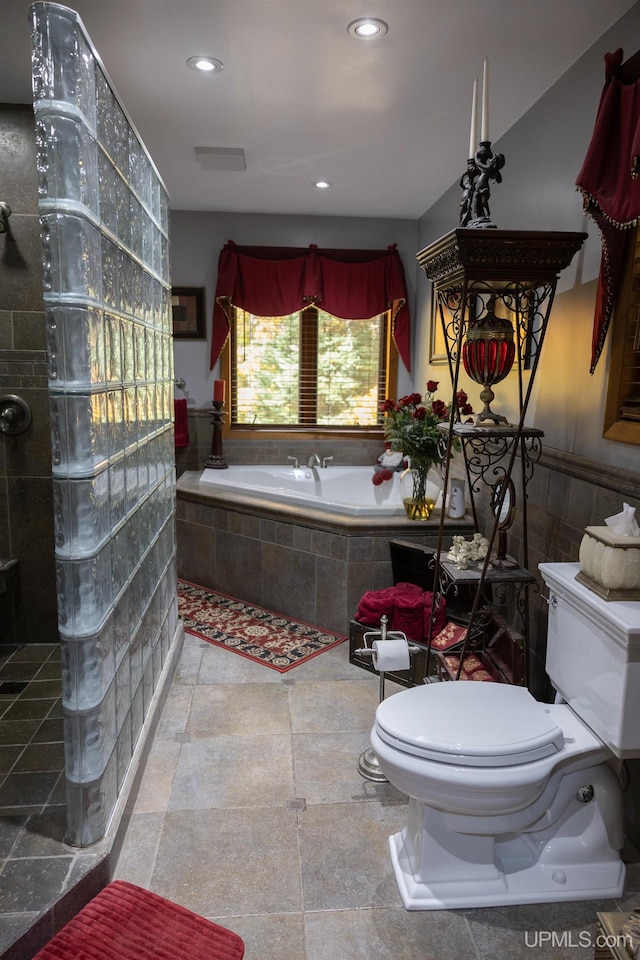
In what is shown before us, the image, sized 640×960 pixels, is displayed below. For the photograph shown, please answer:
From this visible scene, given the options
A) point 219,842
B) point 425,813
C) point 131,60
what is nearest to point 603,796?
point 425,813

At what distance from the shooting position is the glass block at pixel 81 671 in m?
1.64

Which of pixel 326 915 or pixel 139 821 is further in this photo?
pixel 139 821

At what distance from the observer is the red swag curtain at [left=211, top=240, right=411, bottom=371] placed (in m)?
4.77

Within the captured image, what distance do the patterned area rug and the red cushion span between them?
4.52 ft

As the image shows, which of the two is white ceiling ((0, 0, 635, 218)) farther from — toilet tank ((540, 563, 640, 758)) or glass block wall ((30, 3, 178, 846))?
toilet tank ((540, 563, 640, 758))

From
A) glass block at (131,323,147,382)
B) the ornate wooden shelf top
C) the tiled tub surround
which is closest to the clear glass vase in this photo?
the tiled tub surround

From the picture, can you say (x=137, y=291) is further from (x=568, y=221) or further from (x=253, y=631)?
(x=253, y=631)

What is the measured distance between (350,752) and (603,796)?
89cm

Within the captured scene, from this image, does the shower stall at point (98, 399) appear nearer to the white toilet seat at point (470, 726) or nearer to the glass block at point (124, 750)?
the glass block at point (124, 750)

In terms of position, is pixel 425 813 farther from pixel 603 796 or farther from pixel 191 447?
pixel 191 447

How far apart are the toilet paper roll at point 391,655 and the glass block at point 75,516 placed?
3.41 ft

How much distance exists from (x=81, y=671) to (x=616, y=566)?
4.56ft

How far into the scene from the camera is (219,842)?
1.93 meters

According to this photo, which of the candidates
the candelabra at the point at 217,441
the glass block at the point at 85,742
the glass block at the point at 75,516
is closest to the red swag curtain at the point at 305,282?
the candelabra at the point at 217,441
